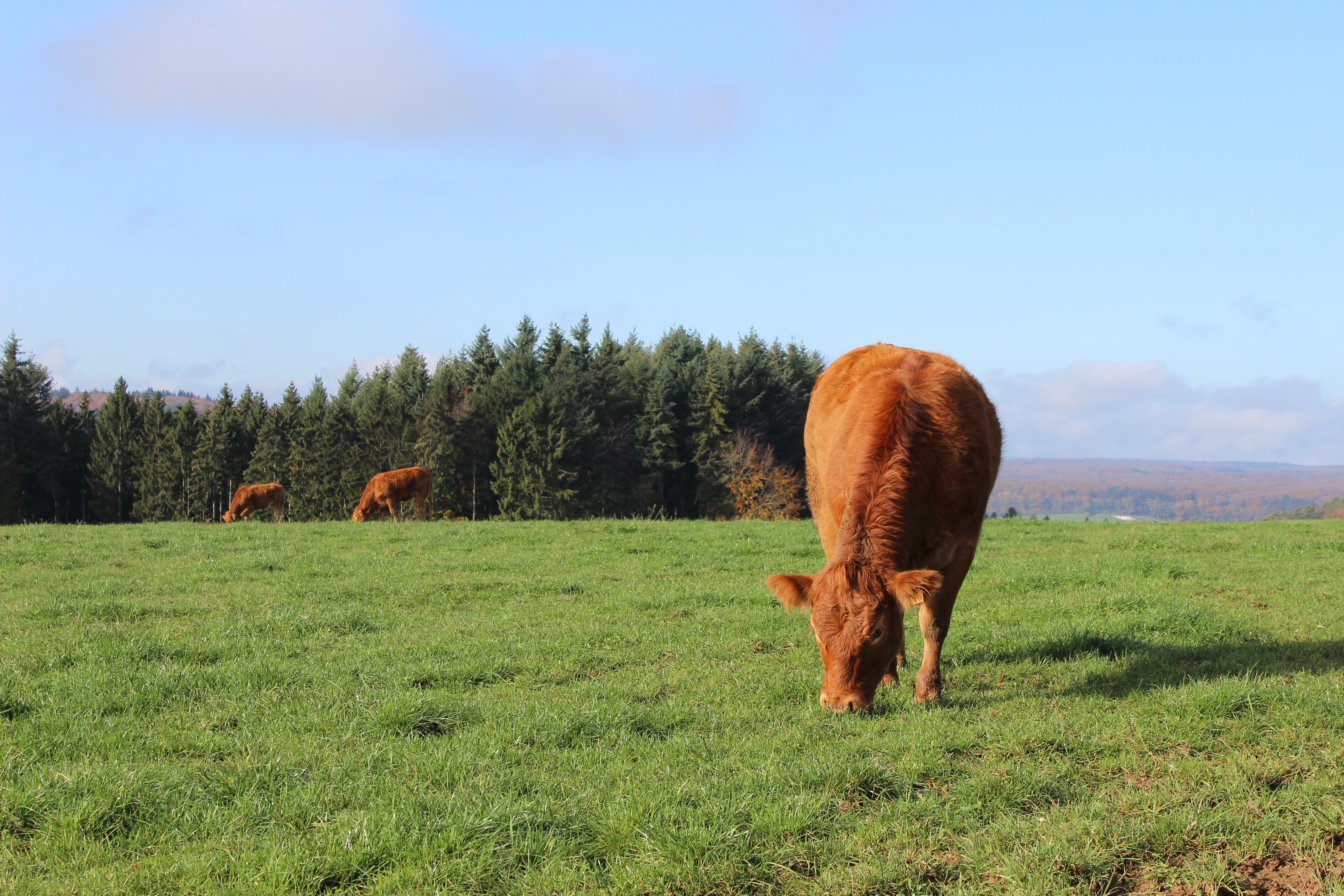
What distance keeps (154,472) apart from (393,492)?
147ft

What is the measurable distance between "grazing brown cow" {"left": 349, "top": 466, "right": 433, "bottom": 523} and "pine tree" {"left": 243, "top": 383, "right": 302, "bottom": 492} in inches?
1344

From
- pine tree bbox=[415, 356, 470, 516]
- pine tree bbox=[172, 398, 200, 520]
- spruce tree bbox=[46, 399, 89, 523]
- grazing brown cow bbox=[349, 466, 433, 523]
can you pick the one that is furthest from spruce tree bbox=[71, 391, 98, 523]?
grazing brown cow bbox=[349, 466, 433, 523]

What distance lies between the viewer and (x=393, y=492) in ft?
98.4

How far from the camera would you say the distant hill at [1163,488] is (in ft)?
223

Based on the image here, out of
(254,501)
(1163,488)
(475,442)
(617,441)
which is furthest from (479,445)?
(1163,488)

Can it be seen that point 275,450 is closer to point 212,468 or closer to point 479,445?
point 212,468

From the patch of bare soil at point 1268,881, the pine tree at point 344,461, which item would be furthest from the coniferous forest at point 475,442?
the patch of bare soil at point 1268,881

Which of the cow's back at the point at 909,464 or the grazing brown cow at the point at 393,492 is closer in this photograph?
the cow's back at the point at 909,464

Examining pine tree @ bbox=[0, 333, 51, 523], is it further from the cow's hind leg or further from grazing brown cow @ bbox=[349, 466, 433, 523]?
the cow's hind leg

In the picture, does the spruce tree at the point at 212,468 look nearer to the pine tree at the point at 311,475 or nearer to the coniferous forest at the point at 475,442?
the coniferous forest at the point at 475,442

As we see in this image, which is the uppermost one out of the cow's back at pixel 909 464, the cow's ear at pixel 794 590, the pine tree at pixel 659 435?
the pine tree at pixel 659 435

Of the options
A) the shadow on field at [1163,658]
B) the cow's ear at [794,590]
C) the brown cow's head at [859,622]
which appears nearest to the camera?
the brown cow's head at [859,622]

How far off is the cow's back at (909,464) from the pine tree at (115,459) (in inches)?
2774

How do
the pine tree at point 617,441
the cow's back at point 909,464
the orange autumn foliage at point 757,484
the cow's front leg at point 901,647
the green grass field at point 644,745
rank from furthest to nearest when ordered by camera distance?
1. the pine tree at point 617,441
2. the orange autumn foliage at point 757,484
3. the cow's back at point 909,464
4. the cow's front leg at point 901,647
5. the green grass field at point 644,745
